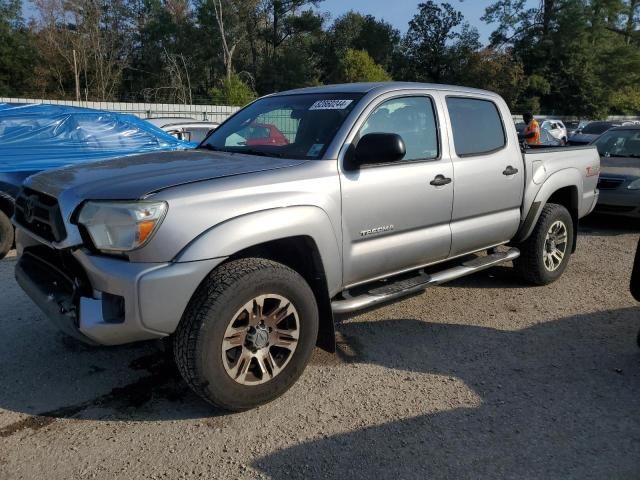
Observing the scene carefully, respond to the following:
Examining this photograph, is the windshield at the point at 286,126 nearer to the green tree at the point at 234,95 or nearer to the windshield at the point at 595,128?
the windshield at the point at 595,128

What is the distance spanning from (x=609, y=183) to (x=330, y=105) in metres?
6.12

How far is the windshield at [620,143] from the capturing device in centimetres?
919

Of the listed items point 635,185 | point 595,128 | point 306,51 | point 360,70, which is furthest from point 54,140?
point 306,51

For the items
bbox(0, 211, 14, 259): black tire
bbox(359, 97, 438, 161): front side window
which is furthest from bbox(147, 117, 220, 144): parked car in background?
bbox(359, 97, 438, 161): front side window

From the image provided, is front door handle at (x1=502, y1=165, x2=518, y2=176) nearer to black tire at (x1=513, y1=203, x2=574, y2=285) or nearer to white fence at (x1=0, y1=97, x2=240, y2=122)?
black tire at (x1=513, y1=203, x2=574, y2=285)

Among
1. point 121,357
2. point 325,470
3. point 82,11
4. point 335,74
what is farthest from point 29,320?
point 335,74

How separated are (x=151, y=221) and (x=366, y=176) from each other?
143 centimetres

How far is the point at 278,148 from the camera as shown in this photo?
3.71 metres

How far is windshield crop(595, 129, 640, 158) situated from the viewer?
30.1 feet

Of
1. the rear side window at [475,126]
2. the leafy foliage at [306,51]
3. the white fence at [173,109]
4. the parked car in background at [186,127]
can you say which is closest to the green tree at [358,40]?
the leafy foliage at [306,51]

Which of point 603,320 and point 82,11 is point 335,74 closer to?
point 82,11

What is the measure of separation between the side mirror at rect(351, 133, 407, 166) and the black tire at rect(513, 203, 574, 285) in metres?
2.34

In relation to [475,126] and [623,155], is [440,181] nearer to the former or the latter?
[475,126]

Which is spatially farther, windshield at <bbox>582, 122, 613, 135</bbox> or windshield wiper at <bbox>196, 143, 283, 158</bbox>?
windshield at <bbox>582, 122, 613, 135</bbox>
